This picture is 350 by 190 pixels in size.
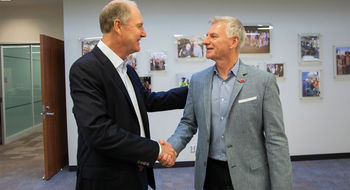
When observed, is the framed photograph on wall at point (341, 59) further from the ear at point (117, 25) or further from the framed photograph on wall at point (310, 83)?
the ear at point (117, 25)

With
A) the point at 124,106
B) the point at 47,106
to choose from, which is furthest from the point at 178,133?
the point at 47,106

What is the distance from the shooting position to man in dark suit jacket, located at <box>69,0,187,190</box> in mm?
1541

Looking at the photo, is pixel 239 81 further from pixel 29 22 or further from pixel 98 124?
pixel 29 22

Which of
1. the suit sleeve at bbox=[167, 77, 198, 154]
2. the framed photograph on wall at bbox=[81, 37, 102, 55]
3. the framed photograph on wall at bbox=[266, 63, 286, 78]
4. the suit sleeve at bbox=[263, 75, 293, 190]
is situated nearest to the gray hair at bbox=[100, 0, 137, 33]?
the suit sleeve at bbox=[167, 77, 198, 154]

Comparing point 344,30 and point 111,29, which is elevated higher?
point 344,30

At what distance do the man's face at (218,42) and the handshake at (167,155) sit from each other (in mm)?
655

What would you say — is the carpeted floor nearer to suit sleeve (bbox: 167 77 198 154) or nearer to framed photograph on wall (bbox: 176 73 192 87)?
framed photograph on wall (bbox: 176 73 192 87)

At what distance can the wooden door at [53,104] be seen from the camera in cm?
463

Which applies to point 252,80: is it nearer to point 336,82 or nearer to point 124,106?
point 124,106

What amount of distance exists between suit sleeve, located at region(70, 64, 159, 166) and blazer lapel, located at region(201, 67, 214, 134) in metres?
0.43

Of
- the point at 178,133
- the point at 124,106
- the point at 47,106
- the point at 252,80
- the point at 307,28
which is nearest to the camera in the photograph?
the point at 124,106

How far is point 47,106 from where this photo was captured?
4699 mm

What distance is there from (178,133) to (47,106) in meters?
3.27

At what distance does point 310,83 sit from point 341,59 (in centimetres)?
70
